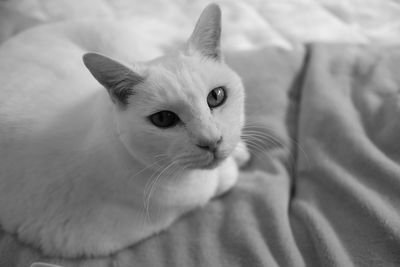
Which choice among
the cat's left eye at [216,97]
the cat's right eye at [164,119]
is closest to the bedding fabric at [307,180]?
the cat's left eye at [216,97]

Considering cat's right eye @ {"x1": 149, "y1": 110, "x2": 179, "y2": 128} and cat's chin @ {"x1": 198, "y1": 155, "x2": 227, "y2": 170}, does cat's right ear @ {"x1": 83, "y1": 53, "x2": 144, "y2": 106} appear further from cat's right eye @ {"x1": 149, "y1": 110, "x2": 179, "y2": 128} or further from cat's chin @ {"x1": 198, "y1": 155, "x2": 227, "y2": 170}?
cat's chin @ {"x1": 198, "y1": 155, "x2": 227, "y2": 170}

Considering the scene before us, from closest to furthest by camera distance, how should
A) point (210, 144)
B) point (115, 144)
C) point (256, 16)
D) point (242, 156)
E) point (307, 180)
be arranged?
point (210, 144)
point (115, 144)
point (307, 180)
point (242, 156)
point (256, 16)

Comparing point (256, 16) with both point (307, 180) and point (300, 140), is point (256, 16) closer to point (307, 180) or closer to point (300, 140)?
point (300, 140)

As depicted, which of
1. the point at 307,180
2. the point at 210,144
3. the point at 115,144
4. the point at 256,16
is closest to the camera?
the point at 210,144

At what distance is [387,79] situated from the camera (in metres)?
1.45

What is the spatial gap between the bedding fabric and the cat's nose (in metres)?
0.40

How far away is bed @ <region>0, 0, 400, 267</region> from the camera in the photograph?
1.07 meters

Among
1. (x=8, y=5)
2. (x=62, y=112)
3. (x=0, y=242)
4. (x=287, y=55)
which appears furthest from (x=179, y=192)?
(x=8, y=5)

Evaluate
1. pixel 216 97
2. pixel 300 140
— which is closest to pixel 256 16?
pixel 300 140

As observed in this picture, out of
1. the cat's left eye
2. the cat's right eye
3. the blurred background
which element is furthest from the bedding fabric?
the cat's right eye

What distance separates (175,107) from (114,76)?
0.20m

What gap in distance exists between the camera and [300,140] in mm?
1419

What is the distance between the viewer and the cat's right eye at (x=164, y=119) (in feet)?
3.06

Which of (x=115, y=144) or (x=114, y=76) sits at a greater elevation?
(x=114, y=76)
